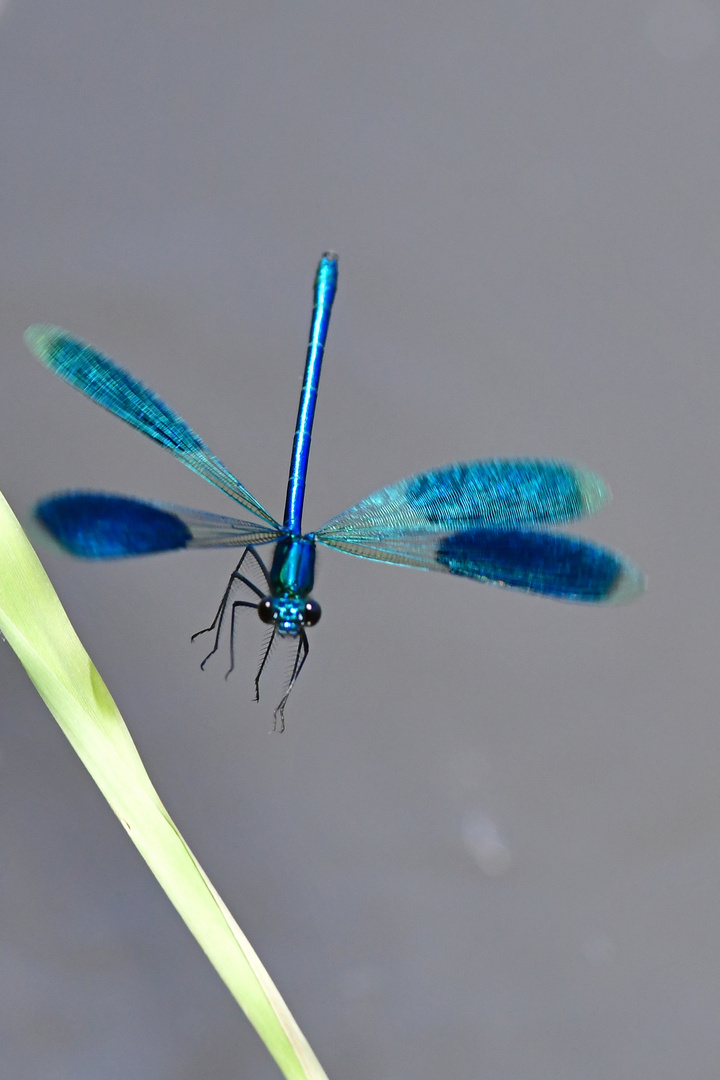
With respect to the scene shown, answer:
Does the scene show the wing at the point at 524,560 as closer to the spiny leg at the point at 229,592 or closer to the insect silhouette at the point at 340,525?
the insect silhouette at the point at 340,525

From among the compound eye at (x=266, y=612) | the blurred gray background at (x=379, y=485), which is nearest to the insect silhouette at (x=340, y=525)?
the compound eye at (x=266, y=612)

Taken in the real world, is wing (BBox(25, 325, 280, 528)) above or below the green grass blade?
above

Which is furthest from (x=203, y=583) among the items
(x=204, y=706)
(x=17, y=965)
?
(x=17, y=965)

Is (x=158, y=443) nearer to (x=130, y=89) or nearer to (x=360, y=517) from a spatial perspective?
(x=360, y=517)

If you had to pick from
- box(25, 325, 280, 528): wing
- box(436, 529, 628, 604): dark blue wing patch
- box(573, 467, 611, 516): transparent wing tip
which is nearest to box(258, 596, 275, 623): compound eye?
box(25, 325, 280, 528): wing

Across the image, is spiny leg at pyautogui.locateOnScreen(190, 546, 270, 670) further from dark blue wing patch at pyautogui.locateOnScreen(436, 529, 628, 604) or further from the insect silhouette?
dark blue wing patch at pyautogui.locateOnScreen(436, 529, 628, 604)
